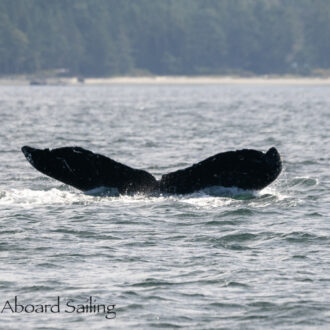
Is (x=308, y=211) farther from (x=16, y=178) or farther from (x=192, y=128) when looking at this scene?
(x=192, y=128)

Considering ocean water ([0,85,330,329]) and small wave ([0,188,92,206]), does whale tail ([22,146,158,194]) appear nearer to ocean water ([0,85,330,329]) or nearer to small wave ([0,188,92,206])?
ocean water ([0,85,330,329])

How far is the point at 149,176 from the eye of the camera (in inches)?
687

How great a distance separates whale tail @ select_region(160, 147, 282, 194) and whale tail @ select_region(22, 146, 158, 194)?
1.55ft

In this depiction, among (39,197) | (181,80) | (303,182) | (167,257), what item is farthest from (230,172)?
(181,80)

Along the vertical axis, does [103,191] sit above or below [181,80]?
above

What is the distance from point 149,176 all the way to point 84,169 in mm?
1186

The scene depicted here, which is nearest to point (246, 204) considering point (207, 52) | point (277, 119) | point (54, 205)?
point (54, 205)

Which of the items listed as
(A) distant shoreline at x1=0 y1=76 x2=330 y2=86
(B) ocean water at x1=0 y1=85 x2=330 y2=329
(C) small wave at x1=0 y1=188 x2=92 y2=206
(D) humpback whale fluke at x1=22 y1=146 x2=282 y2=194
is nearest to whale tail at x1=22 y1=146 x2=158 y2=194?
(D) humpback whale fluke at x1=22 y1=146 x2=282 y2=194

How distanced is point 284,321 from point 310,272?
1.98 m

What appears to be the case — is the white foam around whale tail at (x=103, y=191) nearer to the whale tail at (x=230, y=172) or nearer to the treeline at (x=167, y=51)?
the whale tail at (x=230, y=172)

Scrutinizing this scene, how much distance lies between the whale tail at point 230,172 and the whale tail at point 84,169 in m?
0.47

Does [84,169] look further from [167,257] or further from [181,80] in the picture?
[181,80]

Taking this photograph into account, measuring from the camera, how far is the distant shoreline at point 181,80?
574ft

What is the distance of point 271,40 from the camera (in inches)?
7712
